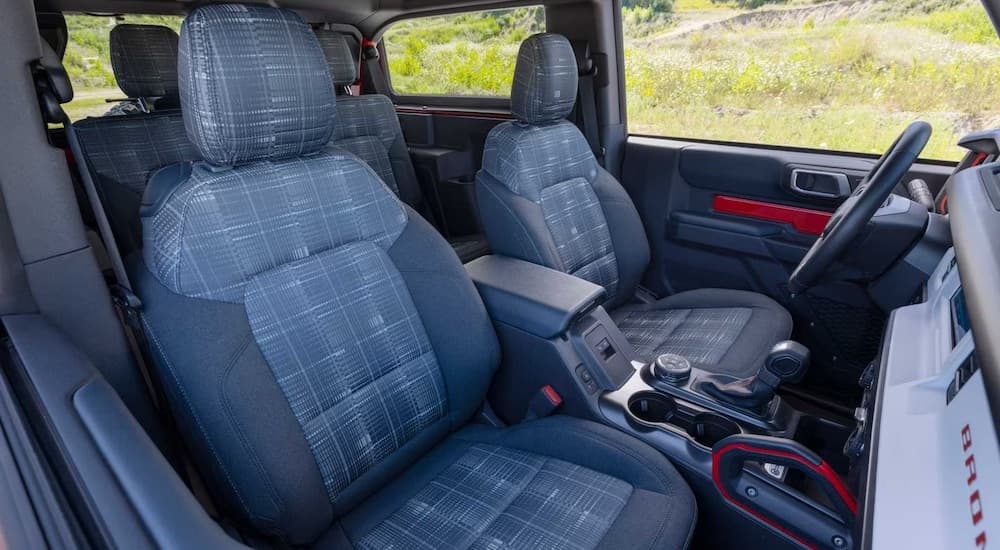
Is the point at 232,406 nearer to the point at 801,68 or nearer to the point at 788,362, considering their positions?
the point at 788,362

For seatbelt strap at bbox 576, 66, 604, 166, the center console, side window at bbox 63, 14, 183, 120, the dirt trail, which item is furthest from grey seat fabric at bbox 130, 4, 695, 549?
side window at bbox 63, 14, 183, 120

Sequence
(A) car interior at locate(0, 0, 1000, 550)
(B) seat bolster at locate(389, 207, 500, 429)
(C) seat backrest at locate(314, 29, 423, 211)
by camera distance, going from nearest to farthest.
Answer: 1. (A) car interior at locate(0, 0, 1000, 550)
2. (B) seat bolster at locate(389, 207, 500, 429)
3. (C) seat backrest at locate(314, 29, 423, 211)

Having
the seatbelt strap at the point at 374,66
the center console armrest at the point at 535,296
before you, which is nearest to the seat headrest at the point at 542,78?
the center console armrest at the point at 535,296

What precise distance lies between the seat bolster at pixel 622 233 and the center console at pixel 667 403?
0.59m

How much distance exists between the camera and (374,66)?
405 centimetres

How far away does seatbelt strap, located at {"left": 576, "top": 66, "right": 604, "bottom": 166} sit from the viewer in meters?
2.58

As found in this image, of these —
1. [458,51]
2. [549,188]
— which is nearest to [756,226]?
[549,188]

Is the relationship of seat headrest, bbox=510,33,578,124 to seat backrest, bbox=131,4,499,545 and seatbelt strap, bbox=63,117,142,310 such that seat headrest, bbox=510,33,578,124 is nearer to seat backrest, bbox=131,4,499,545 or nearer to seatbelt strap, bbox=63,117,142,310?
seat backrest, bbox=131,4,499,545

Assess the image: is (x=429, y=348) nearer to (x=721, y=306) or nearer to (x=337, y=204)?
(x=337, y=204)

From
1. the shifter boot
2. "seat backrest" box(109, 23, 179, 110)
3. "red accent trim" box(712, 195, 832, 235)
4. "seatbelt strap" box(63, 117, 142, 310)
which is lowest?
the shifter boot

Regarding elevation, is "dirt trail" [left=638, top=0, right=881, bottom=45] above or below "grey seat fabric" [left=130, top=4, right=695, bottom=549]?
above

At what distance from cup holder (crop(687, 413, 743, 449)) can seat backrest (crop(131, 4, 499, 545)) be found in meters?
0.58

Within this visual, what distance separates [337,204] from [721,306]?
1452 mm

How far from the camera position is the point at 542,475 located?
1.25 metres
